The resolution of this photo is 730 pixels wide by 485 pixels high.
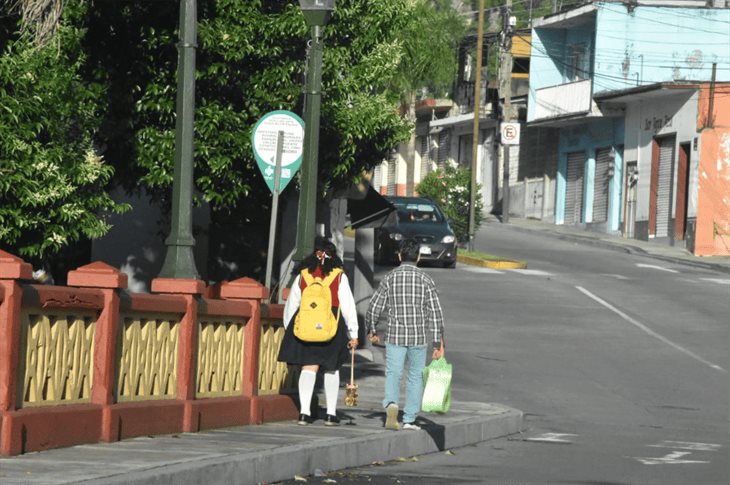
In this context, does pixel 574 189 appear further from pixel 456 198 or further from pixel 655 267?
pixel 655 267

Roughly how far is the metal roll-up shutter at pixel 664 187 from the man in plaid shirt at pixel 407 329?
3910 centimetres

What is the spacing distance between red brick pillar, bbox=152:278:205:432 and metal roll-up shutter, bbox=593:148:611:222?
46.4 metres

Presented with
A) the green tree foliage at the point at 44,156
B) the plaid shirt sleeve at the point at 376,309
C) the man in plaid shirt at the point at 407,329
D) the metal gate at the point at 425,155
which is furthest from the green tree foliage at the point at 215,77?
the metal gate at the point at 425,155

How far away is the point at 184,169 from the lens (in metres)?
13.8

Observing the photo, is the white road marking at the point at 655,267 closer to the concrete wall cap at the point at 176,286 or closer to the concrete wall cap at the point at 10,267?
the concrete wall cap at the point at 176,286

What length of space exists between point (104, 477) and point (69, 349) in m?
2.24

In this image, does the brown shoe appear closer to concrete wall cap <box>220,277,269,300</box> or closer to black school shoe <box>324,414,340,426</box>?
black school shoe <box>324,414,340,426</box>

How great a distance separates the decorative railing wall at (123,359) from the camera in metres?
10.7

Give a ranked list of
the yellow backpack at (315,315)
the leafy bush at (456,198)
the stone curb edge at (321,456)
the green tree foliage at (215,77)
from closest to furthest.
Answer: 1. the stone curb edge at (321,456)
2. the yellow backpack at (315,315)
3. the green tree foliage at (215,77)
4. the leafy bush at (456,198)

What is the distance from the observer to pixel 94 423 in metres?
11.7

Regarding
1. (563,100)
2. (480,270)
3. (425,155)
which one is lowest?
(480,270)

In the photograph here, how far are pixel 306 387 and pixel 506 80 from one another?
166 feet

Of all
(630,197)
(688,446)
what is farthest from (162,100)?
(630,197)

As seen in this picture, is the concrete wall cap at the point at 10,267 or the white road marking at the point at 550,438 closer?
the concrete wall cap at the point at 10,267
